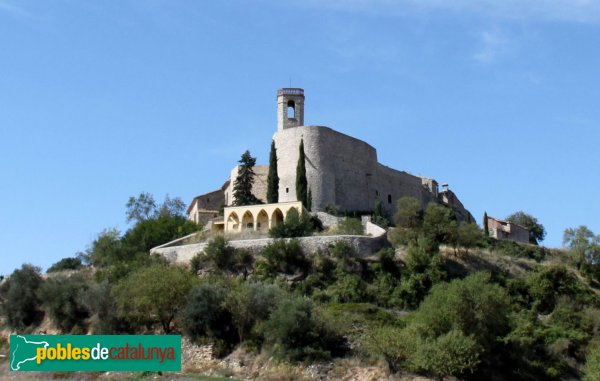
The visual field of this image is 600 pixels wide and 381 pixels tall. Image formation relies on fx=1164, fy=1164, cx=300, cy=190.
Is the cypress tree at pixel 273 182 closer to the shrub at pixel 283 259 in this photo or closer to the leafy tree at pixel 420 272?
the shrub at pixel 283 259

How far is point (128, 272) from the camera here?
5219 centimetres

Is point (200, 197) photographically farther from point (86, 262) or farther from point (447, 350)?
point (447, 350)

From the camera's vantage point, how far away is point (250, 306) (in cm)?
4503

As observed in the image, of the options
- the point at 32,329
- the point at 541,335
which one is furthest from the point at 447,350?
the point at 32,329

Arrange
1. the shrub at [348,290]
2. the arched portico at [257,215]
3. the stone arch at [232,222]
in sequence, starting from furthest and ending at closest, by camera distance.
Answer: the stone arch at [232,222]
the arched portico at [257,215]
the shrub at [348,290]

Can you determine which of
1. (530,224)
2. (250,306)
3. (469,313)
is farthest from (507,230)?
(250,306)

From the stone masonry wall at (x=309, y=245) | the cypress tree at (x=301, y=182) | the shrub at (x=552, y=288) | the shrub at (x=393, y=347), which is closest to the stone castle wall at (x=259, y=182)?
the cypress tree at (x=301, y=182)

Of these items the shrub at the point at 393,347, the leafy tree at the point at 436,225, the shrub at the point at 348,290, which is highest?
the leafy tree at the point at 436,225

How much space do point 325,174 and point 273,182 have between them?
10.9 feet

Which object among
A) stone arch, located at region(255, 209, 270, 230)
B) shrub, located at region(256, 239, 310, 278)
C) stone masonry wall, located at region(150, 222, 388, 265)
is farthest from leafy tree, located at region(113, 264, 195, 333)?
stone arch, located at region(255, 209, 270, 230)

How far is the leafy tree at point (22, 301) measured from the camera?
5334 cm

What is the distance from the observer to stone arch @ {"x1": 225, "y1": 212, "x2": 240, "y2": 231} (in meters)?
58.8

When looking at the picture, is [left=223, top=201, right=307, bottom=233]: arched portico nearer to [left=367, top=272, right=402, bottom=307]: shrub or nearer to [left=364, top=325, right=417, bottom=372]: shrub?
[left=367, top=272, right=402, bottom=307]: shrub

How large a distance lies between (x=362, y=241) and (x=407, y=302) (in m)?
4.25
